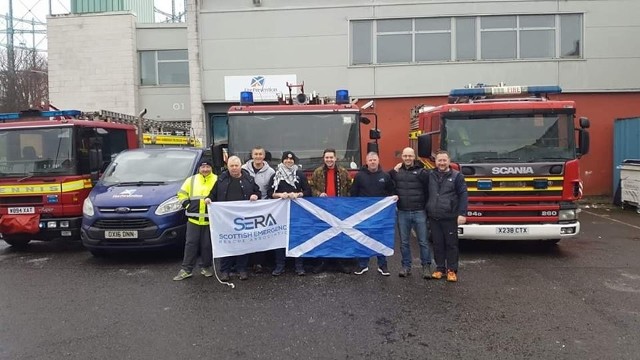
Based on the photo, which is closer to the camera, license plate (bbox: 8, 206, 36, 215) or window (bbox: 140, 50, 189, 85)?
license plate (bbox: 8, 206, 36, 215)

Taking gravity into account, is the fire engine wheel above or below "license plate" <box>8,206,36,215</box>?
below

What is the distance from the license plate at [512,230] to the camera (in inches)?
327

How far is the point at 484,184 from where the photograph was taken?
8.32 metres

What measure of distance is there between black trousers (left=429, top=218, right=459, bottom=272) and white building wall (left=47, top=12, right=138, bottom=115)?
1750 centimetres

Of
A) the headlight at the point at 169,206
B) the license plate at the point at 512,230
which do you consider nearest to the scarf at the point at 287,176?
the headlight at the point at 169,206

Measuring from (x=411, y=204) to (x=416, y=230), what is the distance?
39 cm

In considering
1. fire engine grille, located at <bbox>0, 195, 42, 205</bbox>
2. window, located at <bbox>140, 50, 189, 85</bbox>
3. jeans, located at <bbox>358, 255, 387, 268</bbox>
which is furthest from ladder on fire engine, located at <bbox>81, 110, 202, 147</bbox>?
jeans, located at <bbox>358, 255, 387, 268</bbox>

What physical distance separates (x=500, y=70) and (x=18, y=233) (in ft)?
51.2

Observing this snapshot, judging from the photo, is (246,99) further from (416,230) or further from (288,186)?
(416,230)

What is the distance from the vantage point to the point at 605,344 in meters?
4.88

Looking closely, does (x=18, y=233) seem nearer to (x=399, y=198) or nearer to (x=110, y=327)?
(x=110, y=327)

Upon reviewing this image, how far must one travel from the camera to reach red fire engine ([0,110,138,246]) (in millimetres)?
9250

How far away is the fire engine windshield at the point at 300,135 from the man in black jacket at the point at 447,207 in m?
1.68

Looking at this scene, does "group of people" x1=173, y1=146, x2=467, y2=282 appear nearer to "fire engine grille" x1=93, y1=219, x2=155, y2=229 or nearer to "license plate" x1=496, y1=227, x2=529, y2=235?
"fire engine grille" x1=93, y1=219, x2=155, y2=229
